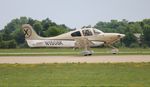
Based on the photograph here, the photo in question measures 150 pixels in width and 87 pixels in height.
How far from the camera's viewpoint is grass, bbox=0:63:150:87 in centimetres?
2158

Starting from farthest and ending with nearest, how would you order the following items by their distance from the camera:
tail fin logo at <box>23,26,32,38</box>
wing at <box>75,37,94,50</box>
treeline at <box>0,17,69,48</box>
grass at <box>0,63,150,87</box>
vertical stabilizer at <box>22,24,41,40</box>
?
treeline at <box>0,17,69,48</box> < tail fin logo at <box>23,26,32,38</box> < vertical stabilizer at <box>22,24,41,40</box> < wing at <box>75,37,94,50</box> < grass at <box>0,63,150,87</box>

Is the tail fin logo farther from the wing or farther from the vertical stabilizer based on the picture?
the wing

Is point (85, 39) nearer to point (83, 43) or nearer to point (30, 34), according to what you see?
point (83, 43)

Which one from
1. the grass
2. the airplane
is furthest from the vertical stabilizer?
the grass

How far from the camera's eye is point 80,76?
25.0 meters

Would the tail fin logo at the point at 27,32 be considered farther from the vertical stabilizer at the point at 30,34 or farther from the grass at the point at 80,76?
the grass at the point at 80,76

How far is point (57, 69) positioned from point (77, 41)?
67.1 feet

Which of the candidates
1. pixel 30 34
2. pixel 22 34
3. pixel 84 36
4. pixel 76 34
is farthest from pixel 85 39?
pixel 22 34

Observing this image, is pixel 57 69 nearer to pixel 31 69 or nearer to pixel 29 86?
pixel 31 69

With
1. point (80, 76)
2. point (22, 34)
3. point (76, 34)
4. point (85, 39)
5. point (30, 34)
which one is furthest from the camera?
point (22, 34)

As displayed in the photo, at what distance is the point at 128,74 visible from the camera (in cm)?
2592

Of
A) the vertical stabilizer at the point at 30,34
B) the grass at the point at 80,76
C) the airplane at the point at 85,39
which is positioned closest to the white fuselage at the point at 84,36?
the airplane at the point at 85,39

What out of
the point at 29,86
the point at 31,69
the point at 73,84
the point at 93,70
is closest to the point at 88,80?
the point at 73,84

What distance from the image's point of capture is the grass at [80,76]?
21578mm
